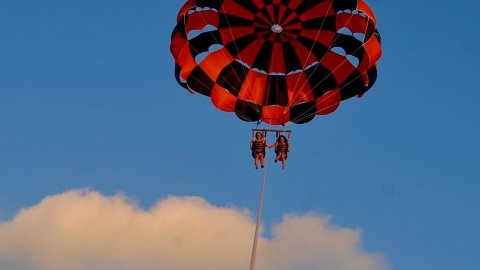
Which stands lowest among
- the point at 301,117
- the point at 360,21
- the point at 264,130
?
the point at 264,130

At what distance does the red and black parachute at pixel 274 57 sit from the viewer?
84.9 ft

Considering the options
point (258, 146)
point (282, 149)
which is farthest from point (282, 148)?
point (258, 146)

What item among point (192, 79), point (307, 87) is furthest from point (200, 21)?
point (307, 87)

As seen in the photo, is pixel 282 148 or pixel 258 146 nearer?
pixel 258 146

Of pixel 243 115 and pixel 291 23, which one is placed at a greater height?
pixel 291 23

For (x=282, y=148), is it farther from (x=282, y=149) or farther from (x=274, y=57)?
(x=274, y=57)

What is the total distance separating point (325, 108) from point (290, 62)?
5.72 feet

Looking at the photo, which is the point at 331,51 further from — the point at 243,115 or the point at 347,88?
the point at 243,115

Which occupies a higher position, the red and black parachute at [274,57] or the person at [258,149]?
the red and black parachute at [274,57]

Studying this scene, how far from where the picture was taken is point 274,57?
88.4ft

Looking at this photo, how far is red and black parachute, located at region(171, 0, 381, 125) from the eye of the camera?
25.9 m

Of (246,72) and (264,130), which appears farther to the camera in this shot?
(246,72)

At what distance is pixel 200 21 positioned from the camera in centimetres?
2617

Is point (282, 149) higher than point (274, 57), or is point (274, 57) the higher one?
point (274, 57)
